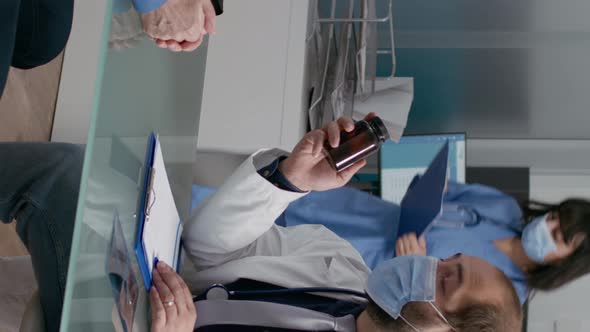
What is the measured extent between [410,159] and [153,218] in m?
1.89

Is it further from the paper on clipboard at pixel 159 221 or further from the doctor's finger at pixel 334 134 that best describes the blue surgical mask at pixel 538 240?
the paper on clipboard at pixel 159 221

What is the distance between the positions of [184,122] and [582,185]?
2.32 m

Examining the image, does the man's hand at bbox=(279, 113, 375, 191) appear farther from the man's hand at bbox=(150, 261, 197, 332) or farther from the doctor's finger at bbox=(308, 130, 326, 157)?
the man's hand at bbox=(150, 261, 197, 332)

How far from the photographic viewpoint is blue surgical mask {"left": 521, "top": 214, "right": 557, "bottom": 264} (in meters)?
2.20

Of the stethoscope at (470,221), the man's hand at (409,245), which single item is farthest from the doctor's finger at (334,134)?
the stethoscope at (470,221)

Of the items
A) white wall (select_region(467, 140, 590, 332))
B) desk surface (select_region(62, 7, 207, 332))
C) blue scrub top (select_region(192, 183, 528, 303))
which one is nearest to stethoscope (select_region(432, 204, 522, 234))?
blue scrub top (select_region(192, 183, 528, 303))

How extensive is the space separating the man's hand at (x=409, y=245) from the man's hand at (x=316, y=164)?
901 mm

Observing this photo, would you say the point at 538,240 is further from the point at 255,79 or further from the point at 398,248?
the point at 255,79

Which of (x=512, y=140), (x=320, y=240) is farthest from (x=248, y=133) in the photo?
(x=512, y=140)

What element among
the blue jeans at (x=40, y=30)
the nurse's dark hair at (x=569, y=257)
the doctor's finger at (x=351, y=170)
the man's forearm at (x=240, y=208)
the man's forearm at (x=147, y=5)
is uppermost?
the man's forearm at (x=147, y=5)

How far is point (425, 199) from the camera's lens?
6.57 ft

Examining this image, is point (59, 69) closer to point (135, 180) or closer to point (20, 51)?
point (20, 51)

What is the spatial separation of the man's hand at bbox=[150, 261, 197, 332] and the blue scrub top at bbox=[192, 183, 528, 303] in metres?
1.03

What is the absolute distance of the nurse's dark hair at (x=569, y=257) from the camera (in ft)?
7.09
